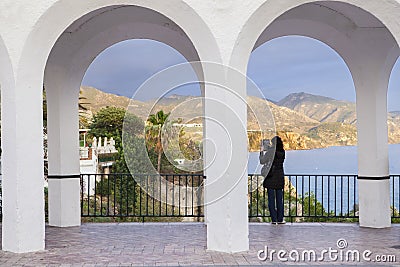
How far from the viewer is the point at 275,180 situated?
1243cm

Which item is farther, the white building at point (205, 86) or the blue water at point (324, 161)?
the blue water at point (324, 161)

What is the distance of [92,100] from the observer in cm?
4244

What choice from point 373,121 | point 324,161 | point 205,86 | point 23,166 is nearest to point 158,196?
point 373,121

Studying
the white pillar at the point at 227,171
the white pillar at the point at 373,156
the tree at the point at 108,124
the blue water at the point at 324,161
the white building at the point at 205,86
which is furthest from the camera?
the tree at the point at 108,124

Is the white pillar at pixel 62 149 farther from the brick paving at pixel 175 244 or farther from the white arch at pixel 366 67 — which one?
the white arch at pixel 366 67

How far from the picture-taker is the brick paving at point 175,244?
823 centimetres

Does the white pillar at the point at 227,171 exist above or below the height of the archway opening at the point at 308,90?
below

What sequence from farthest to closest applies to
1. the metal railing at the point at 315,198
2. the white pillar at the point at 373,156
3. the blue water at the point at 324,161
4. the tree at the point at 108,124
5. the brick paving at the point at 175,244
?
the tree at the point at 108,124 → the blue water at the point at 324,161 → the metal railing at the point at 315,198 → the white pillar at the point at 373,156 → the brick paving at the point at 175,244

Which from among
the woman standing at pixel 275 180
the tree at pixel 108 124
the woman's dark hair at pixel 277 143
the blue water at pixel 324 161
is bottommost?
the blue water at pixel 324 161

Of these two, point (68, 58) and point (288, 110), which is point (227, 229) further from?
point (288, 110)

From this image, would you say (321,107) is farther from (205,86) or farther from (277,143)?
(205,86)

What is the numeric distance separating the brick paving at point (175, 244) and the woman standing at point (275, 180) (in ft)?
1.37

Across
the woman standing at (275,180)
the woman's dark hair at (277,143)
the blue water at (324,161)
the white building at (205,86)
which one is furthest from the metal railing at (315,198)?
the blue water at (324,161)

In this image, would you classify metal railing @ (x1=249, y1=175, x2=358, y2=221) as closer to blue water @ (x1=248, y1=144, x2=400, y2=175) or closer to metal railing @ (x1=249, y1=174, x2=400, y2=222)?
metal railing @ (x1=249, y1=174, x2=400, y2=222)
